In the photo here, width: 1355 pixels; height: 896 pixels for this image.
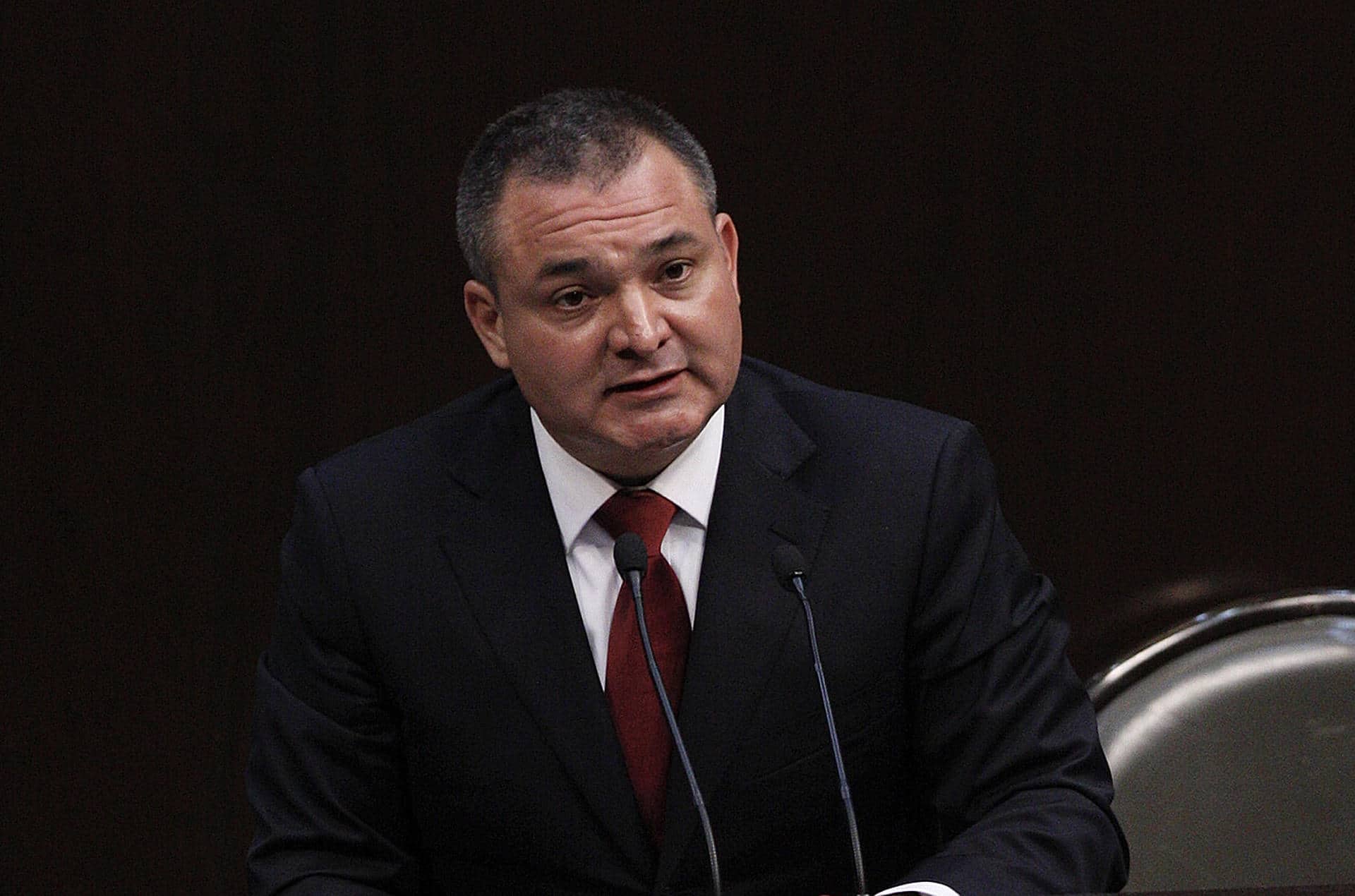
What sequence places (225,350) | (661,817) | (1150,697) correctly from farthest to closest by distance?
(225,350), (1150,697), (661,817)

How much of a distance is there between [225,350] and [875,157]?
0.91 metres

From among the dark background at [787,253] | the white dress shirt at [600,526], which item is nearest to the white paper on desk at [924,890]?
the white dress shirt at [600,526]

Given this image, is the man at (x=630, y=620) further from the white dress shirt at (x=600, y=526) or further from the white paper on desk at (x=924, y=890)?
the white paper on desk at (x=924, y=890)

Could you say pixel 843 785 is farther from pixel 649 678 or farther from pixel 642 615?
pixel 649 678

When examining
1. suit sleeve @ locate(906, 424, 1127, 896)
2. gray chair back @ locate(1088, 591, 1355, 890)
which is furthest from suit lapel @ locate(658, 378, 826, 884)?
gray chair back @ locate(1088, 591, 1355, 890)

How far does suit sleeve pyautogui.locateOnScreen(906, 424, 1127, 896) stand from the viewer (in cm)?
171

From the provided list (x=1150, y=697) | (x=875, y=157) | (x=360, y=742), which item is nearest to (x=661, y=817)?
(x=360, y=742)

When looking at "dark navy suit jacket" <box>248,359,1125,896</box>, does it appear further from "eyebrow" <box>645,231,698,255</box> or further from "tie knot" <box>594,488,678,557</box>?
"eyebrow" <box>645,231,698,255</box>

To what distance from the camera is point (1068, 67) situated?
2.25 m

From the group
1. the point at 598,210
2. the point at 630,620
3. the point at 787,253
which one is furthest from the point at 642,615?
the point at 787,253

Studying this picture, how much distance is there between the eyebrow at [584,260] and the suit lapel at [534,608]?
0.27 m

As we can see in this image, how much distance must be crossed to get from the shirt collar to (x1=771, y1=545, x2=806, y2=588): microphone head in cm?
35

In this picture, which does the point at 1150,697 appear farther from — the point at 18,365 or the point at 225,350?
the point at 18,365

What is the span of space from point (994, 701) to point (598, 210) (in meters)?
0.65
